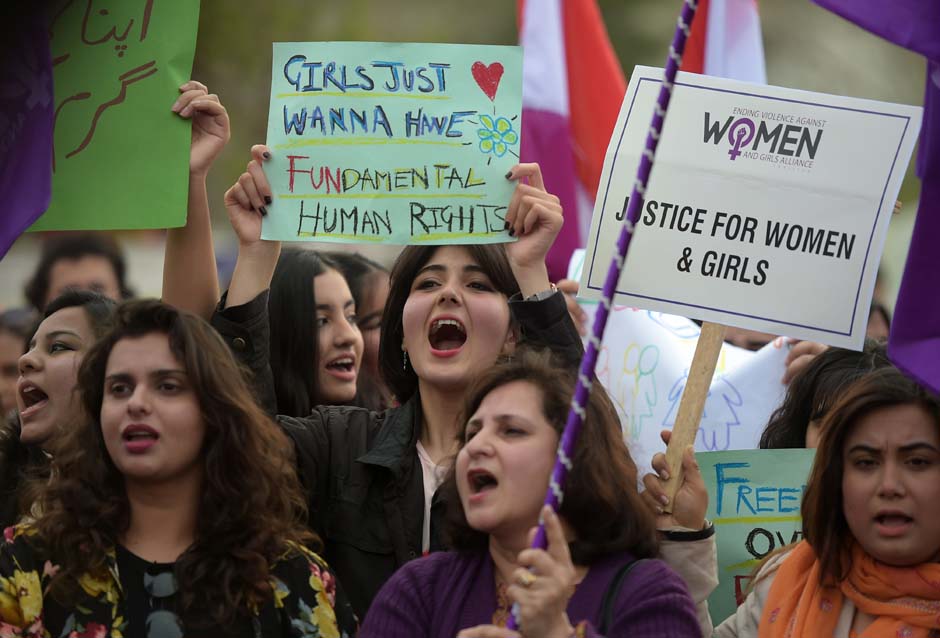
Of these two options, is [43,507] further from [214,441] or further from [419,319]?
[419,319]

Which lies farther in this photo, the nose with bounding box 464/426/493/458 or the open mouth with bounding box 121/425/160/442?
the open mouth with bounding box 121/425/160/442

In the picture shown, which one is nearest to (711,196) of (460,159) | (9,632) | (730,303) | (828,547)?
(730,303)

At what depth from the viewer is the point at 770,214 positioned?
166 inches

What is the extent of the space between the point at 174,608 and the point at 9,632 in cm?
34

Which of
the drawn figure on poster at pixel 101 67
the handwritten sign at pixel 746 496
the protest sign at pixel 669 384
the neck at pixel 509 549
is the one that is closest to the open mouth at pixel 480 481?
the neck at pixel 509 549

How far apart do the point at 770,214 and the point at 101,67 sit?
1713 millimetres

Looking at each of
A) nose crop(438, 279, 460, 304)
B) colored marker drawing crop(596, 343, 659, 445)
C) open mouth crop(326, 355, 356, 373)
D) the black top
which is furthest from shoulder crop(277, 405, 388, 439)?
colored marker drawing crop(596, 343, 659, 445)

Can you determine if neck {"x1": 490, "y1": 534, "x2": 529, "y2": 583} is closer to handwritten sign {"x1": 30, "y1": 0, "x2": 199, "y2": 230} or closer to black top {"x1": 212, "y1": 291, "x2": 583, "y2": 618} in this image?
black top {"x1": 212, "y1": 291, "x2": 583, "y2": 618}

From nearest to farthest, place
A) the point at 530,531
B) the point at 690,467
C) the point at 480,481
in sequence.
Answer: the point at 530,531
the point at 480,481
the point at 690,467

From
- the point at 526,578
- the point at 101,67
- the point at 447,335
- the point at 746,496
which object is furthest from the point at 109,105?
the point at 746,496

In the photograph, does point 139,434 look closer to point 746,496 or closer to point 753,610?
point 753,610

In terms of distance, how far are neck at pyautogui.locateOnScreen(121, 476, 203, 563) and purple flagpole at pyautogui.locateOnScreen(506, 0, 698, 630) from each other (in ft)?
3.01

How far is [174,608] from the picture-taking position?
3611mm

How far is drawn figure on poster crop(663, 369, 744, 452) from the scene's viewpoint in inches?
211
